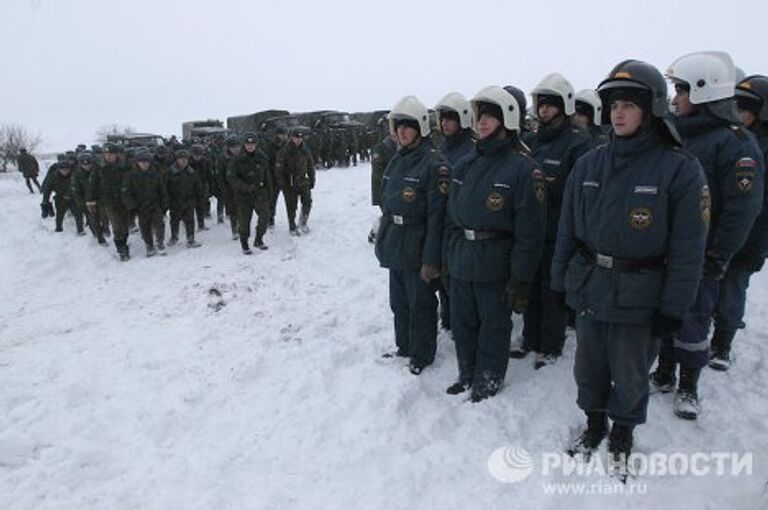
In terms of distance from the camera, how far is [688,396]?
387 cm

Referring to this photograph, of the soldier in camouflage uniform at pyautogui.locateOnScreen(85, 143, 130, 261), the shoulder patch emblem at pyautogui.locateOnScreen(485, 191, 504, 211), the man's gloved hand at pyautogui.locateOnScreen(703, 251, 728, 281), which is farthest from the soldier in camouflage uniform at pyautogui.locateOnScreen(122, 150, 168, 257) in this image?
the man's gloved hand at pyautogui.locateOnScreen(703, 251, 728, 281)

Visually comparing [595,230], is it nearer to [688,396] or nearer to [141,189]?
[688,396]

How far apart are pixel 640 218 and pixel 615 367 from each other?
2.91ft

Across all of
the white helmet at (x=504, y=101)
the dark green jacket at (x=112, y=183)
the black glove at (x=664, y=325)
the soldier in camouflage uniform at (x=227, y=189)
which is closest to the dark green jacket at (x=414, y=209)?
the white helmet at (x=504, y=101)

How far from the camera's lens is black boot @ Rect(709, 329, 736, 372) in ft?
14.5

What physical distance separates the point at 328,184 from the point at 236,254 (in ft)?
25.6

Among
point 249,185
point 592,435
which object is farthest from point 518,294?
point 249,185

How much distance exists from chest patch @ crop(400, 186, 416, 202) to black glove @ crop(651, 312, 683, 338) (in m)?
2.20

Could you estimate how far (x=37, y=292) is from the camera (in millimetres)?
9734

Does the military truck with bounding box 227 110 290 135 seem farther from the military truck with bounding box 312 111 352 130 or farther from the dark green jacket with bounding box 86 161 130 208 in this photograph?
the dark green jacket with bounding box 86 161 130 208

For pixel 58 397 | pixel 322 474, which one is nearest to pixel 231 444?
pixel 322 474

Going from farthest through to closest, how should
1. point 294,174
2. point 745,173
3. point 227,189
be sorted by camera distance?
point 227,189 → point 294,174 → point 745,173

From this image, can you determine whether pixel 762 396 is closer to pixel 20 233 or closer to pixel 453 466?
pixel 453 466

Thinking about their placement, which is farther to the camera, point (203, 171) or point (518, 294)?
point (203, 171)
